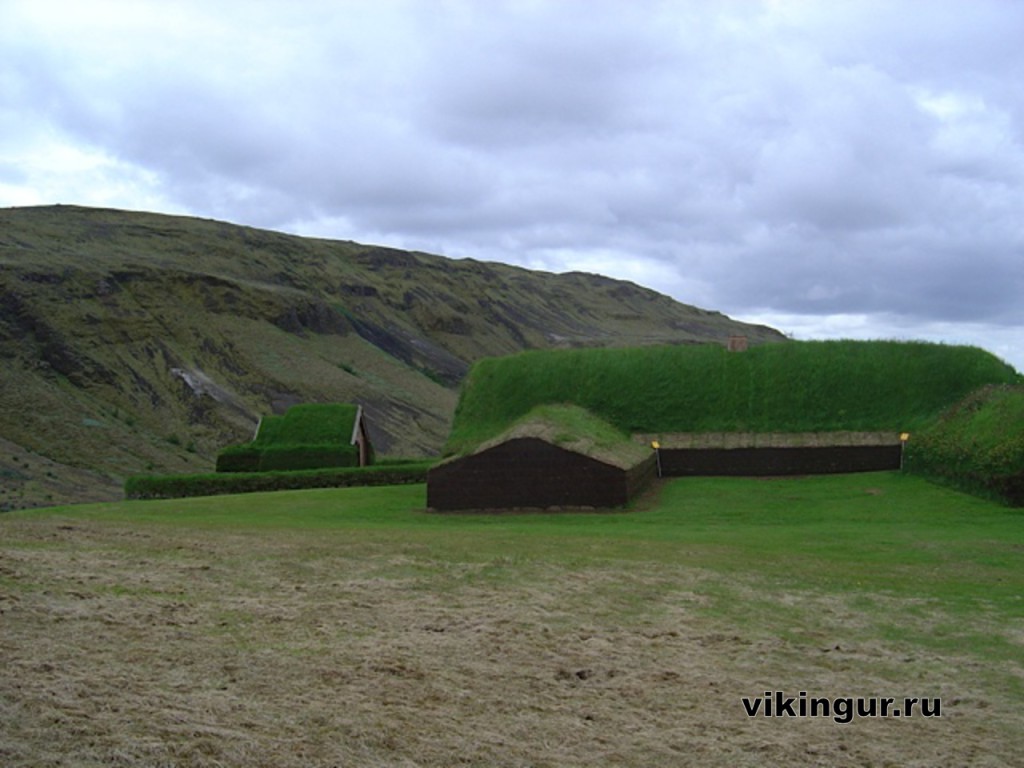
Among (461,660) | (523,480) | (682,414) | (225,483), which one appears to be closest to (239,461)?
(225,483)

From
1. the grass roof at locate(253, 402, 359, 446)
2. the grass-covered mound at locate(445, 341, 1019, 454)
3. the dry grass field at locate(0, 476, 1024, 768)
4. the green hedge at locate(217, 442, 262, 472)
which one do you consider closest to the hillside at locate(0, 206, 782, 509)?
the green hedge at locate(217, 442, 262, 472)

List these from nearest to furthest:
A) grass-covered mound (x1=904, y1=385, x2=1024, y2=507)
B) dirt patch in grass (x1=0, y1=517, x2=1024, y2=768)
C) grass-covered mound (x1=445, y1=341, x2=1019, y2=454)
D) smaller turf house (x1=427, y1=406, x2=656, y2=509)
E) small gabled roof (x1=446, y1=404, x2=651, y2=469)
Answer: dirt patch in grass (x1=0, y1=517, x2=1024, y2=768)
grass-covered mound (x1=904, y1=385, x2=1024, y2=507)
smaller turf house (x1=427, y1=406, x2=656, y2=509)
small gabled roof (x1=446, y1=404, x2=651, y2=469)
grass-covered mound (x1=445, y1=341, x2=1019, y2=454)

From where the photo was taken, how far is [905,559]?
2133cm

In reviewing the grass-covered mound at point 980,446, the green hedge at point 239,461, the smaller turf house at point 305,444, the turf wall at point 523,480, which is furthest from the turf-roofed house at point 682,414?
the green hedge at point 239,461

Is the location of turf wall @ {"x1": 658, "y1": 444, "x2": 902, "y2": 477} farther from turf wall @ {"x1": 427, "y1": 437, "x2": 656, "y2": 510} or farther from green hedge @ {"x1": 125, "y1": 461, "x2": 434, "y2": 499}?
green hedge @ {"x1": 125, "y1": 461, "x2": 434, "y2": 499}

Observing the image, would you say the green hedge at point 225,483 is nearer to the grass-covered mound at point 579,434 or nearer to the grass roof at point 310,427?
the grass roof at point 310,427

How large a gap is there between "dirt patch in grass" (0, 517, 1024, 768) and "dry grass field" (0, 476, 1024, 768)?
0.11ft

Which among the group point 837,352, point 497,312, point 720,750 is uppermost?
point 497,312

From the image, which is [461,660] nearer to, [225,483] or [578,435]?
[578,435]

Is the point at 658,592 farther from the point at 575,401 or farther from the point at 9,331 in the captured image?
the point at 9,331

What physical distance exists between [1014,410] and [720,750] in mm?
29976

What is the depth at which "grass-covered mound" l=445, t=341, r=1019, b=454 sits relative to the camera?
145ft

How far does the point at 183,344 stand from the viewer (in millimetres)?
95000

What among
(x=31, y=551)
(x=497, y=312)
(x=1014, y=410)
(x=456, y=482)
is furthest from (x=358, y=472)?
(x=497, y=312)
